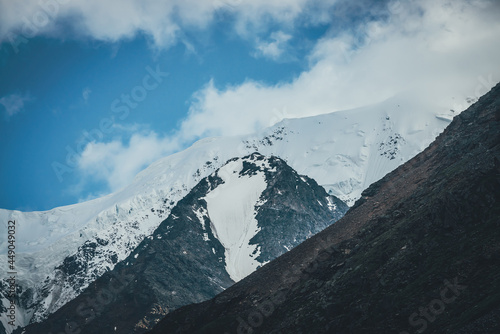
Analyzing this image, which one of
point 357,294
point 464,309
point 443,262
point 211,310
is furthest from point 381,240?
point 211,310

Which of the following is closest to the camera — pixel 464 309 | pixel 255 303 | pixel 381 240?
pixel 464 309

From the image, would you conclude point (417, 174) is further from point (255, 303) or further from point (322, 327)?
point (322, 327)

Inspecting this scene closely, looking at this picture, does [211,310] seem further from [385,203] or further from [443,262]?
[443,262]

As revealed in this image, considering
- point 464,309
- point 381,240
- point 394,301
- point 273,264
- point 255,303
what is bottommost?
point 464,309

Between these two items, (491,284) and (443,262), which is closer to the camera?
(491,284)

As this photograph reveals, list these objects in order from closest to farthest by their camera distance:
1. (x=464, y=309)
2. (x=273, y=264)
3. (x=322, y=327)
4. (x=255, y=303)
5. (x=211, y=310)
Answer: (x=464, y=309), (x=322, y=327), (x=255, y=303), (x=211, y=310), (x=273, y=264)

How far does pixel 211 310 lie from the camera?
102 metres

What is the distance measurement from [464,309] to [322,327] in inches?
910

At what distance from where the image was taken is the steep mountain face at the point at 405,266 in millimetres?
55062

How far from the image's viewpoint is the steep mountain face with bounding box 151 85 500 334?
2168 inches

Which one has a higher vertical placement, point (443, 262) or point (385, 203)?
point (385, 203)

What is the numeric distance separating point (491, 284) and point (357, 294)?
2242 cm

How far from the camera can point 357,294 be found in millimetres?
70062

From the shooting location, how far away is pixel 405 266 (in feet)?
224
